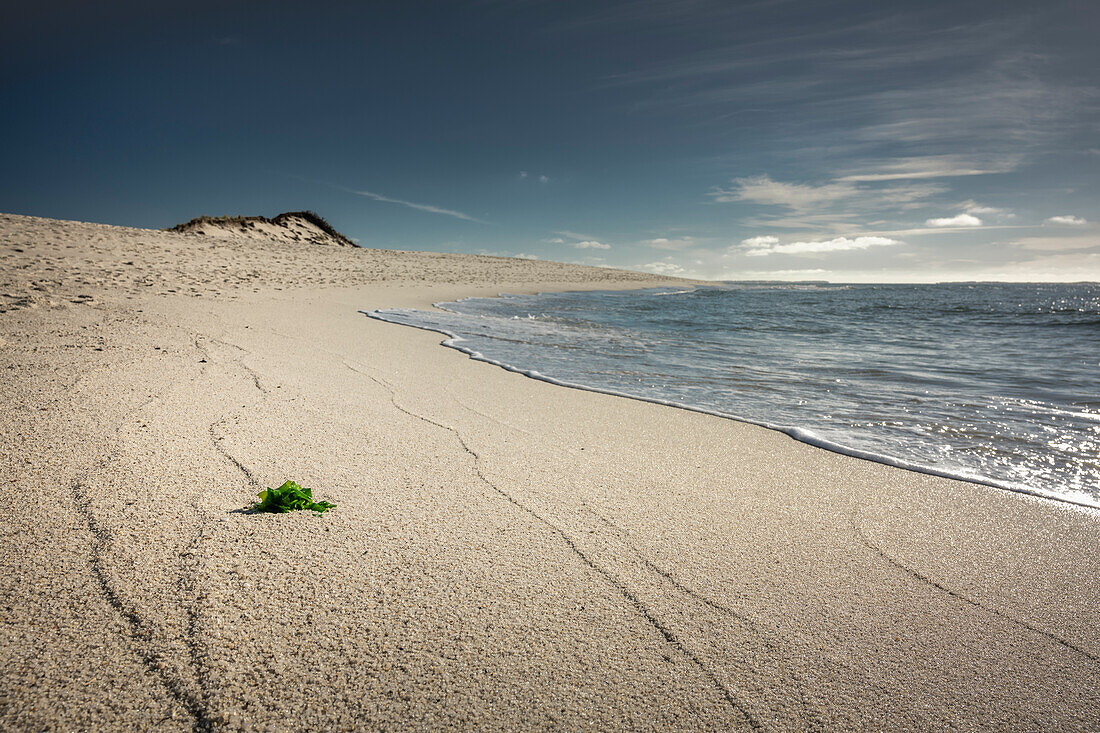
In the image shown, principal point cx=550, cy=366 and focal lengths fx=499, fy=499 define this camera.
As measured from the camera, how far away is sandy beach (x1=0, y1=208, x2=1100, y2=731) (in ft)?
3.87

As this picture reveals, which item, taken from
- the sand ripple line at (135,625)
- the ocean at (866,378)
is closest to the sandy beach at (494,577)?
the sand ripple line at (135,625)

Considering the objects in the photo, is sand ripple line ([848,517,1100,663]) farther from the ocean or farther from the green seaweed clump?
the green seaweed clump

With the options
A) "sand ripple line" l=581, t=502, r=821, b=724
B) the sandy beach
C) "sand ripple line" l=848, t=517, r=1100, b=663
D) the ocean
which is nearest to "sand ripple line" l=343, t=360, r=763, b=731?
the sandy beach

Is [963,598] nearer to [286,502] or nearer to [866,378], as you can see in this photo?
[286,502]

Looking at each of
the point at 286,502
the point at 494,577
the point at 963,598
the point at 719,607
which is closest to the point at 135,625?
the point at 286,502

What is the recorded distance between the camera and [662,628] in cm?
144

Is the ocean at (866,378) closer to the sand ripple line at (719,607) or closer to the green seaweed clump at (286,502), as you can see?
the sand ripple line at (719,607)

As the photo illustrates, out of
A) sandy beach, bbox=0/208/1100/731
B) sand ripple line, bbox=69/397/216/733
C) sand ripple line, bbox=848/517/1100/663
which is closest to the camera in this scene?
sand ripple line, bbox=69/397/216/733

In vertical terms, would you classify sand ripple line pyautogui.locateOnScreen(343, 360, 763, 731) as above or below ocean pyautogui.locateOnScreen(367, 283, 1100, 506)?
below

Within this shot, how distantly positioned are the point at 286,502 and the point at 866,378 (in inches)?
226

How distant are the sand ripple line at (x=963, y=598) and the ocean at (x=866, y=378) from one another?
1.20 metres

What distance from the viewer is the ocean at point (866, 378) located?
315cm

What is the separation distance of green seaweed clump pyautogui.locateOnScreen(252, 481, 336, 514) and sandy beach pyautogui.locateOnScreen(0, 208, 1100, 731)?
7 centimetres

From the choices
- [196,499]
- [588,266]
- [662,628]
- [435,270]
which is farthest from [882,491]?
[588,266]
